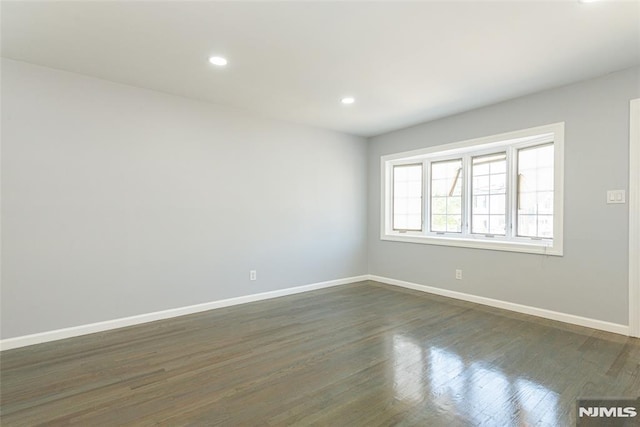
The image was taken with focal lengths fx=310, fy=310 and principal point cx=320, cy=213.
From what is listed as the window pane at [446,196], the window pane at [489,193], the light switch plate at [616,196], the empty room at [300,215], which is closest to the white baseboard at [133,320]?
the empty room at [300,215]

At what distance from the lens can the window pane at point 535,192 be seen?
12.0 feet

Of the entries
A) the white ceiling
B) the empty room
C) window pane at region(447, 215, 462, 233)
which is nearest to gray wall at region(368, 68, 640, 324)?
the empty room

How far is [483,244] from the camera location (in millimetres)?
4098

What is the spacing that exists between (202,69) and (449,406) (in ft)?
11.2

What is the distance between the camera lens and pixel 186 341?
2949 mm

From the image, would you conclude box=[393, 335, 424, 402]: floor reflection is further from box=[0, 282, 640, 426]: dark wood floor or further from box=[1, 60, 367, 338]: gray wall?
box=[1, 60, 367, 338]: gray wall

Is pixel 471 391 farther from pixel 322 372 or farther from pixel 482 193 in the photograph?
pixel 482 193

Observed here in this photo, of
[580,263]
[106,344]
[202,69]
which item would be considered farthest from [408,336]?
[202,69]

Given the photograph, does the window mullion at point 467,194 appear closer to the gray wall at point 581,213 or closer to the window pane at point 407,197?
the gray wall at point 581,213

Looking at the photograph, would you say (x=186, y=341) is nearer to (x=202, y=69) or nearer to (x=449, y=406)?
(x=449, y=406)

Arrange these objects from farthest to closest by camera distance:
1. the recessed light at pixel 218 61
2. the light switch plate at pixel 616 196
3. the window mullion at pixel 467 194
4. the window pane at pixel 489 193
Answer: the window mullion at pixel 467 194
the window pane at pixel 489 193
the light switch plate at pixel 616 196
the recessed light at pixel 218 61

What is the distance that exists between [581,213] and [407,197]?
248 cm

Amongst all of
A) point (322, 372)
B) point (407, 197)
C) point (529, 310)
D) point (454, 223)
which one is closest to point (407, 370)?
point (322, 372)

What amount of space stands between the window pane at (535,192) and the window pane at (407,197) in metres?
1.54
